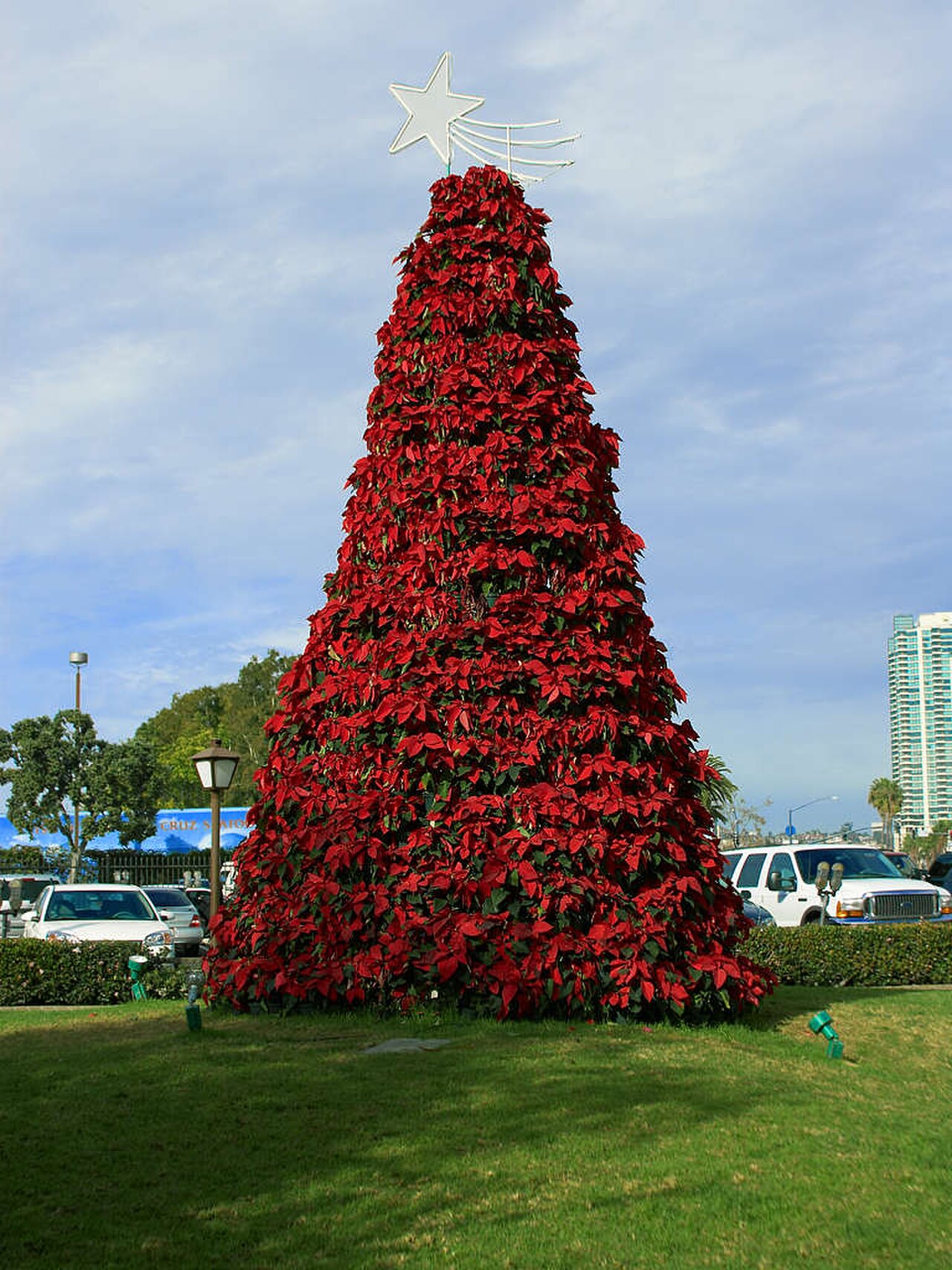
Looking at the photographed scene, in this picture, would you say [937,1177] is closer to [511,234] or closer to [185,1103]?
[185,1103]

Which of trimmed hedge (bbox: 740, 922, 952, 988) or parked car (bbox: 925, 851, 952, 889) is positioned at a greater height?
trimmed hedge (bbox: 740, 922, 952, 988)

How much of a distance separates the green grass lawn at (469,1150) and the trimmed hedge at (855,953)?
5.03 meters

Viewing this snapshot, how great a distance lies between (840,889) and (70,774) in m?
26.2

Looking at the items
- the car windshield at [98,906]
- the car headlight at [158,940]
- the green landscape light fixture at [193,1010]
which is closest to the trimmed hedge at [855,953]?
the green landscape light fixture at [193,1010]

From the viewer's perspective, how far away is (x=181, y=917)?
23344mm

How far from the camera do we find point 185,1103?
6965 millimetres

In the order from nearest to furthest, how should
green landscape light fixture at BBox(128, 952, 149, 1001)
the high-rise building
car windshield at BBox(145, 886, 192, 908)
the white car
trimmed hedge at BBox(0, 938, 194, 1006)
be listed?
1. green landscape light fixture at BBox(128, 952, 149, 1001)
2. trimmed hedge at BBox(0, 938, 194, 1006)
3. the white car
4. car windshield at BBox(145, 886, 192, 908)
5. the high-rise building

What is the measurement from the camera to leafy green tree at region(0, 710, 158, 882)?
1473 inches

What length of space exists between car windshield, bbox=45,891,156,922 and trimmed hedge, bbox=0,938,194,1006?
4378 mm

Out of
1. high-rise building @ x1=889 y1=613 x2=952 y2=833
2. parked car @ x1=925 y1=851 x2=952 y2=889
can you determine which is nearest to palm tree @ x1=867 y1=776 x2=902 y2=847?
high-rise building @ x1=889 y1=613 x2=952 y2=833

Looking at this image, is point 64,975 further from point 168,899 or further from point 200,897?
point 200,897

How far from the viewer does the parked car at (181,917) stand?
2075 centimetres

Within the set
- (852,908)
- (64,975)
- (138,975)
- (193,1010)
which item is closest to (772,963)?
(852,908)

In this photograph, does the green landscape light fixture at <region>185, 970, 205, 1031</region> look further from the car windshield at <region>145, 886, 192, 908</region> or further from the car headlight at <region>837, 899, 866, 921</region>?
the car windshield at <region>145, 886, 192, 908</region>
